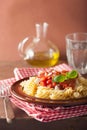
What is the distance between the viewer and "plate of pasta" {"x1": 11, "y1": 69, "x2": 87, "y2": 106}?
2.97 feet

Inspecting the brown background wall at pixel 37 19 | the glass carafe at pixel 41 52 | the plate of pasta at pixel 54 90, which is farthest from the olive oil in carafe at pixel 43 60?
the plate of pasta at pixel 54 90

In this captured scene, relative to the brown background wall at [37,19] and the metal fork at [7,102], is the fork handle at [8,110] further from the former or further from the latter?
the brown background wall at [37,19]

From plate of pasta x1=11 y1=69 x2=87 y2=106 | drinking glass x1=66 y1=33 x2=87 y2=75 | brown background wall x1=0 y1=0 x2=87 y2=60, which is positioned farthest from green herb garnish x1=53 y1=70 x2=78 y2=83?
brown background wall x1=0 y1=0 x2=87 y2=60

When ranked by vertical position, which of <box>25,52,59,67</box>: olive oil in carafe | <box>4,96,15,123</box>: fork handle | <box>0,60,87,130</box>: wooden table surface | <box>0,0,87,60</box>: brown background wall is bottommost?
<box>0,60,87,130</box>: wooden table surface

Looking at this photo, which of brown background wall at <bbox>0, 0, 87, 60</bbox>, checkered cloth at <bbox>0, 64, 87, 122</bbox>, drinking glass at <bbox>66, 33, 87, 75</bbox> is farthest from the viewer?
Answer: brown background wall at <bbox>0, 0, 87, 60</bbox>

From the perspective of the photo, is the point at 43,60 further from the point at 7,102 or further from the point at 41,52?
the point at 7,102

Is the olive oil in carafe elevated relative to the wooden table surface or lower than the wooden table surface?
elevated

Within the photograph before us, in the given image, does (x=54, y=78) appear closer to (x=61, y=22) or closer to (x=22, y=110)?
(x=22, y=110)

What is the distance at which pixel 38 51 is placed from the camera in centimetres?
145

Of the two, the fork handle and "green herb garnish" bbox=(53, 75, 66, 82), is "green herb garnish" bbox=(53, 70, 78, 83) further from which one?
the fork handle

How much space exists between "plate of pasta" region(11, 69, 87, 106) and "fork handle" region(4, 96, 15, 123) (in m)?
0.04

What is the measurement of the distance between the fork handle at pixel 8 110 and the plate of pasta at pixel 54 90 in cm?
4

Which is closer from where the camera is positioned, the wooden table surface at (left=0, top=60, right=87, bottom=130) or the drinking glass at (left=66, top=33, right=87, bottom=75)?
the wooden table surface at (left=0, top=60, right=87, bottom=130)

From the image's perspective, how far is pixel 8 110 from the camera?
95cm
